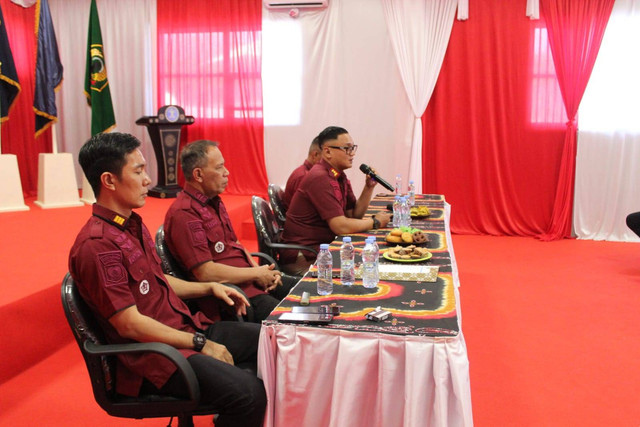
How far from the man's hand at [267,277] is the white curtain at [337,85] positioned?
3899 millimetres

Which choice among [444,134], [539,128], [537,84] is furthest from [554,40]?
[444,134]

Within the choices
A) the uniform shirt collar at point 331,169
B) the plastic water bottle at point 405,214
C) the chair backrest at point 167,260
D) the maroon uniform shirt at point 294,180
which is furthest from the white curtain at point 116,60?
the chair backrest at point 167,260

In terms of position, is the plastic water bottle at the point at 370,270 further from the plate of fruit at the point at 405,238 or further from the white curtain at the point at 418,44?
the white curtain at the point at 418,44

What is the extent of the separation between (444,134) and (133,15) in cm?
389

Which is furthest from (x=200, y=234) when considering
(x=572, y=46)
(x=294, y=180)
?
(x=572, y=46)

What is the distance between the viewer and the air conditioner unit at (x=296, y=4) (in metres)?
6.15

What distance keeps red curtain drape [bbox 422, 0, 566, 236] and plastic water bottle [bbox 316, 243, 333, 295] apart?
4.31 m

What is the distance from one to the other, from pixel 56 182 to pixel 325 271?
4618 millimetres

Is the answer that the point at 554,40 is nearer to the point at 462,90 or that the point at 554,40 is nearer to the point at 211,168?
the point at 462,90

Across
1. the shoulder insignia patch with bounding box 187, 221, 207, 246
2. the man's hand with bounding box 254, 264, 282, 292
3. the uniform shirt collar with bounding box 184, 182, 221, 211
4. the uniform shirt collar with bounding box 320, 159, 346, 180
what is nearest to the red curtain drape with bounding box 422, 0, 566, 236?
the uniform shirt collar with bounding box 320, 159, 346, 180

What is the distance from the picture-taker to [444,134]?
608 cm

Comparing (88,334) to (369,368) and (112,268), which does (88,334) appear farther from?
(369,368)

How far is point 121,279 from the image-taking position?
166 centimetres

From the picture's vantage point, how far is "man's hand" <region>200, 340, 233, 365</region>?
71.7 inches
